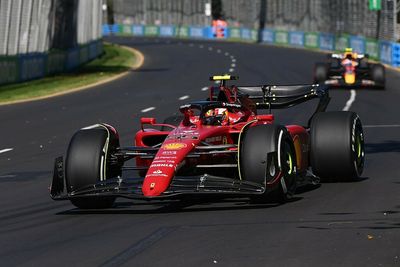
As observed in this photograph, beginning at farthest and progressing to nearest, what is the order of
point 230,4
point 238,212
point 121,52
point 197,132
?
point 230,4
point 121,52
point 197,132
point 238,212

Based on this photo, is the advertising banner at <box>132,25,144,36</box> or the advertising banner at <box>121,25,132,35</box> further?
the advertising banner at <box>121,25,132,35</box>

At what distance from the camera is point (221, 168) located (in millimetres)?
13227

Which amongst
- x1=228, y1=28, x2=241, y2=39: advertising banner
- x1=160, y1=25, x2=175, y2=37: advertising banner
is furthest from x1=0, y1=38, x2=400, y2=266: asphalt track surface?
x1=160, y1=25, x2=175, y2=37: advertising banner

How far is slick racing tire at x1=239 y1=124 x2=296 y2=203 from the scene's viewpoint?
40.0 ft

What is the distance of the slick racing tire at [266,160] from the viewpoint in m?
12.2

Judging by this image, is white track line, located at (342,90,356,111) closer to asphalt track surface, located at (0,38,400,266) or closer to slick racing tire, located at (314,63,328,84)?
slick racing tire, located at (314,63,328,84)

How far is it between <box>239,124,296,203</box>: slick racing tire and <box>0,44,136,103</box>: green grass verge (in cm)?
2441

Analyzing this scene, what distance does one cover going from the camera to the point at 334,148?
1397 centimetres

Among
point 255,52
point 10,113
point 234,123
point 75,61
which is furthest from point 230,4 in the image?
point 234,123

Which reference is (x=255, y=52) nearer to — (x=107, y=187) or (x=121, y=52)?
(x=121, y=52)

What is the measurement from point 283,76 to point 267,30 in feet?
160

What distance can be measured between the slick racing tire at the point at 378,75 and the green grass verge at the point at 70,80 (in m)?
10.8

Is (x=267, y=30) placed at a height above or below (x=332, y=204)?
below

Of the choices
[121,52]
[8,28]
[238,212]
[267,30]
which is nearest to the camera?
[238,212]
